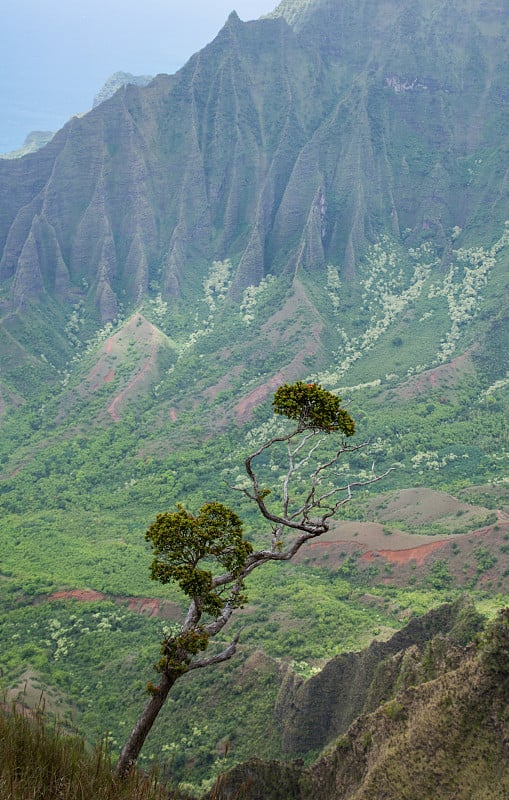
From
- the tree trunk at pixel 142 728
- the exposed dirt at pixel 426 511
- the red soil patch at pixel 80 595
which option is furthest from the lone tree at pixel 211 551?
the exposed dirt at pixel 426 511

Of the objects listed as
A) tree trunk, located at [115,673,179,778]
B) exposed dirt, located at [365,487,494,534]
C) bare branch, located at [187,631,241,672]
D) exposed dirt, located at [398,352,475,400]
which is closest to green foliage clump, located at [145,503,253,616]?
bare branch, located at [187,631,241,672]

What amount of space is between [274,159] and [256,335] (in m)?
47.8

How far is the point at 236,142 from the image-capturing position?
495 ft

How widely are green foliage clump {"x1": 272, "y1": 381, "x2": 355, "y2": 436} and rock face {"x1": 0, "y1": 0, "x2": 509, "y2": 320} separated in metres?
114

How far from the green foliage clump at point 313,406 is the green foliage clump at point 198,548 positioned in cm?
321

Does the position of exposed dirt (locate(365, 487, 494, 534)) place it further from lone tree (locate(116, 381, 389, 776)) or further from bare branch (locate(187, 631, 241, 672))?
bare branch (locate(187, 631, 241, 672))

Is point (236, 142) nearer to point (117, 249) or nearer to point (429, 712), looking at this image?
point (117, 249)

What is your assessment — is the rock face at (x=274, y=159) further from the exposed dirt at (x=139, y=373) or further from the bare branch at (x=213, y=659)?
the bare branch at (x=213, y=659)

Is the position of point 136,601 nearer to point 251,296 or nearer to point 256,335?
point 256,335

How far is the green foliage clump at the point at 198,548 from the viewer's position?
687 inches

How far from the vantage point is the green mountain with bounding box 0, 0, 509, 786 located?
2218 inches

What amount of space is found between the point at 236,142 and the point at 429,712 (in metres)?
142

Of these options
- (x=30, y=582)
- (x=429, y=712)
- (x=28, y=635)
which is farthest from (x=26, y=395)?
(x=429, y=712)

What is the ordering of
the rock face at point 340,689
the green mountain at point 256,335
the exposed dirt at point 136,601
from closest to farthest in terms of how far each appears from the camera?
the rock face at point 340,689
the green mountain at point 256,335
the exposed dirt at point 136,601
